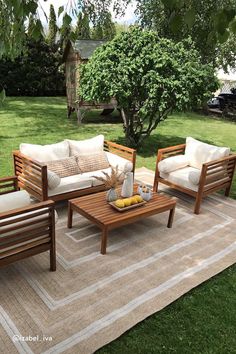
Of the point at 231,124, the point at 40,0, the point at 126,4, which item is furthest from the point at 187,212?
the point at 126,4

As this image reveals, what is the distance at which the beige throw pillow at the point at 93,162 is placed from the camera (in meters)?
5.69

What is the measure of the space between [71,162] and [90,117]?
7675 mm

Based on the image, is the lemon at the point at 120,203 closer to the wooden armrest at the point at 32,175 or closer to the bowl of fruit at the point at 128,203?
the bowl of fruit at the point at 128,203

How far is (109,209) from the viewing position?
175 inches

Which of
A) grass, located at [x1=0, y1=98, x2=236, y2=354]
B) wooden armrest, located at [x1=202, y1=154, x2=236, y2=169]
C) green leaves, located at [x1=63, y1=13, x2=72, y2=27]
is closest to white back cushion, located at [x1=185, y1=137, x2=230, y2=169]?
wooden armrest, located at [x1=202, y1=154, x2=236, y2=169]

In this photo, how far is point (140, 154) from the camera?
27.7ft

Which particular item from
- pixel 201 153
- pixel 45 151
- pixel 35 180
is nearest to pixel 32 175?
pixel 35 180

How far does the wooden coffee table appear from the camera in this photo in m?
4.10

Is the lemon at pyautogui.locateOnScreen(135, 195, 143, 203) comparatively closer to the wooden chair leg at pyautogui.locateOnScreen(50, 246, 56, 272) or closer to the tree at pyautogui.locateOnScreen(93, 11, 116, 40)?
the wooden chair leg at pyautogui.locateOnScreen(50, 246, 56, 272)

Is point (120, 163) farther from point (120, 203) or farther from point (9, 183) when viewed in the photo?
point (9, 183)

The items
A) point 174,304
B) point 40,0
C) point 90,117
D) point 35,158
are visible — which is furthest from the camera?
point 90,117

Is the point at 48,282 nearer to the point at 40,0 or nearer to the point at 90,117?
the point at 40,0

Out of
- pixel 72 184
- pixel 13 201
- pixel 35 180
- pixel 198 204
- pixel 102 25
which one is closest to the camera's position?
pixel 13 201

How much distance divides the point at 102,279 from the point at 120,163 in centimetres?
277
